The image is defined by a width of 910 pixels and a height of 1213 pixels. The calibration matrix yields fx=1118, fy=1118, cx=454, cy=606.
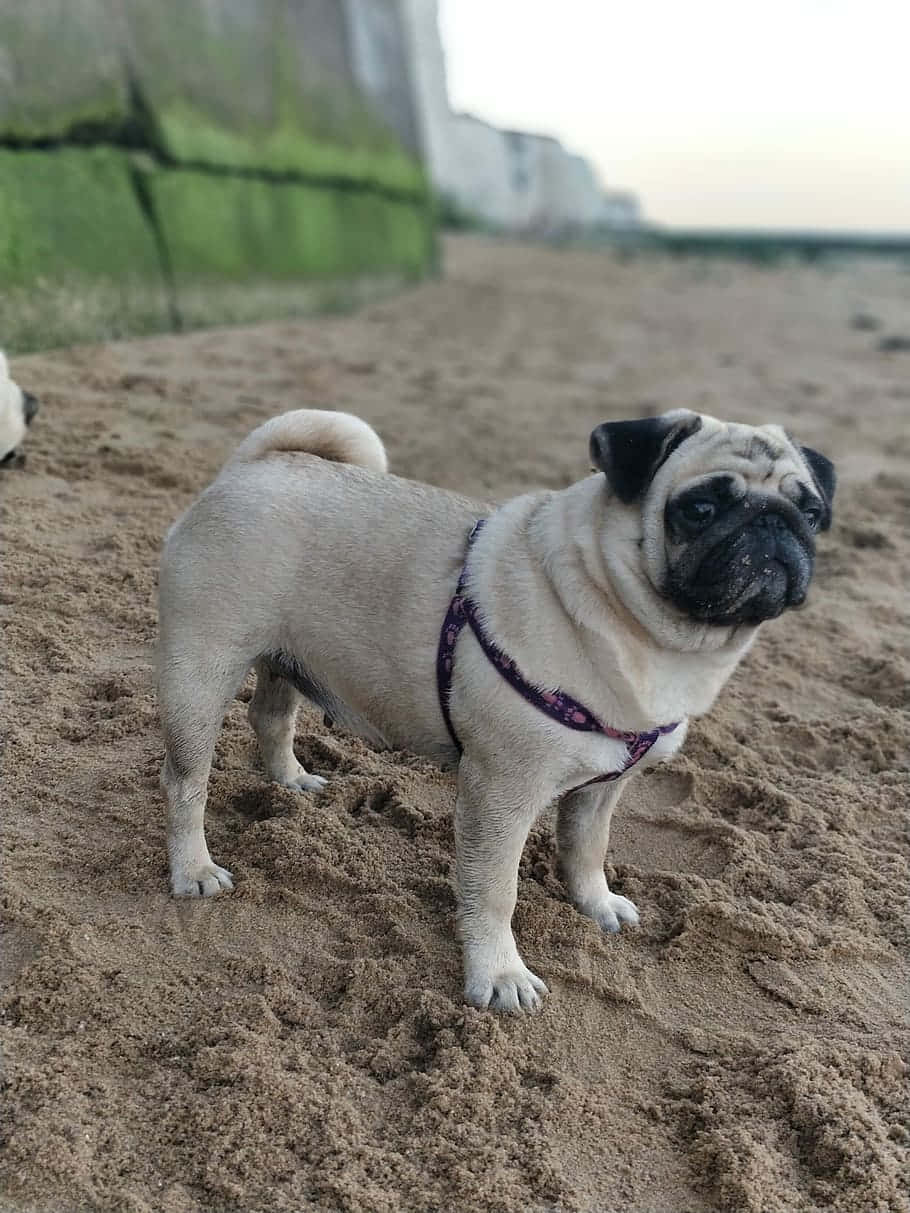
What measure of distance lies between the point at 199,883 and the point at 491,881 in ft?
2.86

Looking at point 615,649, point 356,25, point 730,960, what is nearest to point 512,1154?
point 730,960

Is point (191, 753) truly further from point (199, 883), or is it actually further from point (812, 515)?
point (812, 515)

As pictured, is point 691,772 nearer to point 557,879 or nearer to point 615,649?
point 557,879

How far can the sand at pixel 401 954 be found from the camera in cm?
237

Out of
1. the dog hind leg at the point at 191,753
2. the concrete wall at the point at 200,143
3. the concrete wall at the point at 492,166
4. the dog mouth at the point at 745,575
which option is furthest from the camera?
the concrete wall at the point at 492,166

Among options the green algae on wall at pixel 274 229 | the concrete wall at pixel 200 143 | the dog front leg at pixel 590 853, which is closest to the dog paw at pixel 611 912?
the dog front leg at pixel 590 853

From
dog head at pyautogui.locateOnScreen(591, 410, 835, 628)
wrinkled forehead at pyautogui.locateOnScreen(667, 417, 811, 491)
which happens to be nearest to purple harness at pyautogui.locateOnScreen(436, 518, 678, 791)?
dog head at pyautogui.locateOnScreen(591, 410, 835, 628)

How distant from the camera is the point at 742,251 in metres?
34.6

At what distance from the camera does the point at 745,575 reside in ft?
8.58

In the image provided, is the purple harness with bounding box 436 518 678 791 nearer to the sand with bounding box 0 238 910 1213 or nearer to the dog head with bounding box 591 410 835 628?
the dog head with bounding box 591 410 835 628

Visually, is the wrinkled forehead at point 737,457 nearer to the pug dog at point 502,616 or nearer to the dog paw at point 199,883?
the pug dog at point 502,616

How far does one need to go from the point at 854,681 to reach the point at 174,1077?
3214 mm

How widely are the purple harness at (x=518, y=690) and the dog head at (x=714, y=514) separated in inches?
13.4

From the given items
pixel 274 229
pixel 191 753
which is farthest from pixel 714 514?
pixel 274 229
